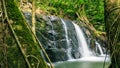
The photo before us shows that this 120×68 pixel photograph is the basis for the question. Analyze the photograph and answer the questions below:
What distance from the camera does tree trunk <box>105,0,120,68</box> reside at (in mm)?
2719

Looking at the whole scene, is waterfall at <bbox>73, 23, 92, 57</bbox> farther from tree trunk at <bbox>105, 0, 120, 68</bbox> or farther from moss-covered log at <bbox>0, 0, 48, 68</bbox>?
moss-covered log at <bbox>0, 0, 48, 68</bbox>

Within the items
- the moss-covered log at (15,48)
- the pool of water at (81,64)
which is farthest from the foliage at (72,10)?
the moss-covered log at (15,48)

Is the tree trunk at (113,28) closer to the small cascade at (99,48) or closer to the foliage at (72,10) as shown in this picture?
the small cascade at (99,48)

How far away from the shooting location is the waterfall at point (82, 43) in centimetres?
1879

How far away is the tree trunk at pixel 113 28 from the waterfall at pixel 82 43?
15596 mm

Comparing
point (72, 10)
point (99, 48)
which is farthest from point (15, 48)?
point (72, 10)

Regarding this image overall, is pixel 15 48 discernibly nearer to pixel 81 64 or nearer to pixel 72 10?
pixel 81 64

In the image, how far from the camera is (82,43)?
19.3 metres

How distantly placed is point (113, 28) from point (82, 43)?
54.0ft

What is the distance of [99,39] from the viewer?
20.7 m

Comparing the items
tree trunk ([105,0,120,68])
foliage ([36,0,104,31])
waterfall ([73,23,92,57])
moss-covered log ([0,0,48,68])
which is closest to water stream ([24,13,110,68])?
waterfall ([73,23,92,57])

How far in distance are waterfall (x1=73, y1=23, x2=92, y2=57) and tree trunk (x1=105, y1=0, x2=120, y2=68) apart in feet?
51.2

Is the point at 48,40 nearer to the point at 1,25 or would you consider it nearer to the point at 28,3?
the point at 28,3

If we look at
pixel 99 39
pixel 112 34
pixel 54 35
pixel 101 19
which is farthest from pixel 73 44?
pixel 112 34
